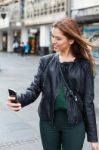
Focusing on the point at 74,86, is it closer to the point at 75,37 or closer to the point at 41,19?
the point at 75,37

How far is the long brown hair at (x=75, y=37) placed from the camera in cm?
306

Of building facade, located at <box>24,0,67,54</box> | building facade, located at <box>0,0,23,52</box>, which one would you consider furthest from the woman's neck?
building facade, located at <box>0,0,23,52</box>

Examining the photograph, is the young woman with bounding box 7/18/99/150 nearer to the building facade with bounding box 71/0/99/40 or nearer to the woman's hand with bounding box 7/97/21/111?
the woman's hand with bounding box 7/97/21/111

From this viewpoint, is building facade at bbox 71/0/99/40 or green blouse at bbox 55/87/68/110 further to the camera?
building facade at bbox 71/0/99/40

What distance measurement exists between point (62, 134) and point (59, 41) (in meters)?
0.72

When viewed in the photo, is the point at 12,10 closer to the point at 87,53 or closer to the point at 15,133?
the point at 15,133

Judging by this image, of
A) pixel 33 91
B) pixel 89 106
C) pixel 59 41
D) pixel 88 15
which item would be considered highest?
pixel 88 15

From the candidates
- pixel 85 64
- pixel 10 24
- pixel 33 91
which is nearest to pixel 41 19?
pixel 10 24

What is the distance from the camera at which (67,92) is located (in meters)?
3.10

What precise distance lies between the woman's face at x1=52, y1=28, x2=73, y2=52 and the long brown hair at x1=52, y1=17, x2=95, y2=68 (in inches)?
1.1

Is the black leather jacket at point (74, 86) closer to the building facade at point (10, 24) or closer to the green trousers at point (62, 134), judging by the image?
the green trousers at point (62, 134)

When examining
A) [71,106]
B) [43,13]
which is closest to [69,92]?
[71,106]

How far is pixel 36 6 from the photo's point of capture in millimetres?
44844

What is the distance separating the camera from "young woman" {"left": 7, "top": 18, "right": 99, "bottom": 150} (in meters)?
3.11
